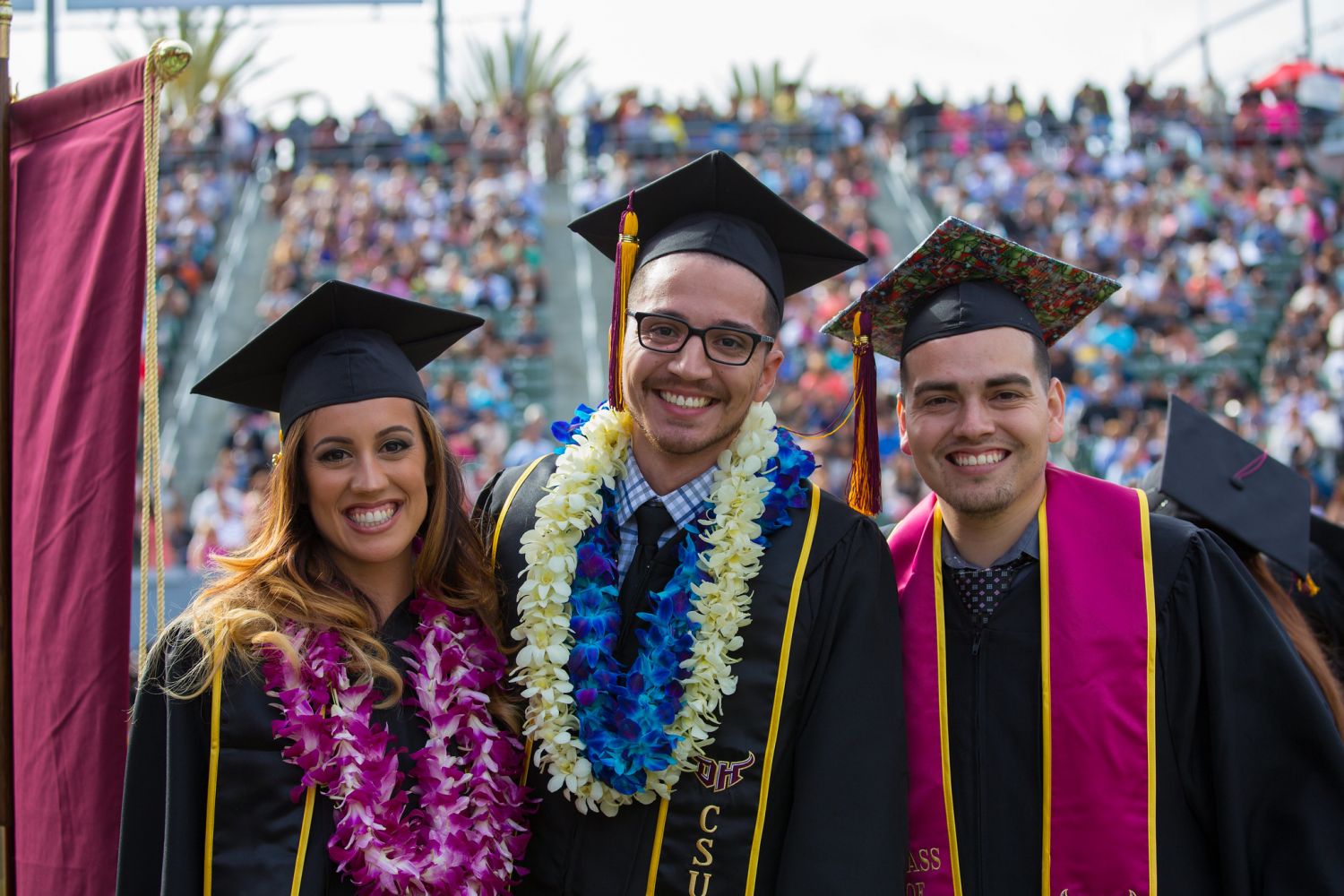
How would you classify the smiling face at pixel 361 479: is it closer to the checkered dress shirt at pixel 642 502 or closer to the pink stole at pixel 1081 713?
the checkered dress shirt at pixel 642 502

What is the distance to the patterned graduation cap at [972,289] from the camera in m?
2.56

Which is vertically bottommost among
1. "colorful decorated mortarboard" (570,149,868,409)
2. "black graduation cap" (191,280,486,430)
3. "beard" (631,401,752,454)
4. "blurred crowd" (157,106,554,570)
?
"beard" (631,401,752,454)

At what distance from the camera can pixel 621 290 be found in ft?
8.71

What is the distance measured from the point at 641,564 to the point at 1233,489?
1.79 meters

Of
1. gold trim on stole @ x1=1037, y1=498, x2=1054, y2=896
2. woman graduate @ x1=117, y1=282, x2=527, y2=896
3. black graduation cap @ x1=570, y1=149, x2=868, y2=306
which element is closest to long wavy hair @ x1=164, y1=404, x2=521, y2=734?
woman graduate @ x1=117, y1=282, x2=527, y2=896

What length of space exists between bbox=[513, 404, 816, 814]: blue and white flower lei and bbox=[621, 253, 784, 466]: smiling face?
0.41 feet

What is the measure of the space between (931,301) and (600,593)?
42.1 inches

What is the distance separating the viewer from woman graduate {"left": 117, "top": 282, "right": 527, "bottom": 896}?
2234 millimetres

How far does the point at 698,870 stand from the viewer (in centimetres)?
232

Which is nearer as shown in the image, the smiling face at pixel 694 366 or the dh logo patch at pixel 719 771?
the dh logo patch at pixel 719 771

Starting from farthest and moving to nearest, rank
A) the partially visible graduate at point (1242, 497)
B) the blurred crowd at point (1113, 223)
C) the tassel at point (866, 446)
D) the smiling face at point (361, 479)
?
the blurred crowd at point (1113, 223), the partially visible graduate at point (1242, 497), the tassel at point (866, 446), the smiling face at point (361, 479)

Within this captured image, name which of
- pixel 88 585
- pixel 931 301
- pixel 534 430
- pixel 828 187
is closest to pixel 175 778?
pixel 88 585

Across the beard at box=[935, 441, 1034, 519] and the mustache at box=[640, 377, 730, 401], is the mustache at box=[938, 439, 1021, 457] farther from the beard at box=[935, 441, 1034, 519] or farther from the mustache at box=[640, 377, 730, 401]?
the mustache at box=[640, 377, 730, 401]

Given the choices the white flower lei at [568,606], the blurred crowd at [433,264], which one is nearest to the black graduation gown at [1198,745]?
the white flower lei at [568,606]
